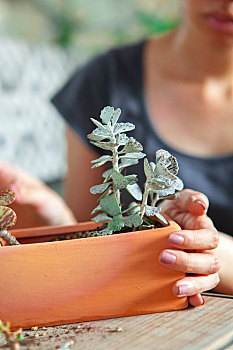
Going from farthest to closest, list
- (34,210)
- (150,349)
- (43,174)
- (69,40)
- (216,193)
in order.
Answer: (69,40) → (43,174) → (216,193) → (34,210) → (150,349)

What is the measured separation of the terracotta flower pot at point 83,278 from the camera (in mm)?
429

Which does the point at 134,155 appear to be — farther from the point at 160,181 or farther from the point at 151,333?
the point at 151,333

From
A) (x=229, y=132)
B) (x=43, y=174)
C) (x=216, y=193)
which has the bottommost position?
(x=43, y=174)

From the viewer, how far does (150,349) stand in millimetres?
366

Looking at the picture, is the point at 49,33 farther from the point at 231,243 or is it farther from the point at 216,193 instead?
the point at 231,243

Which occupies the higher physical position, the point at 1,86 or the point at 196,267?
the point at 1,86

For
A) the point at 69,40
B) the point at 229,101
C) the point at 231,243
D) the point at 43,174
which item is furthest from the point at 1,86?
the point at 231,243

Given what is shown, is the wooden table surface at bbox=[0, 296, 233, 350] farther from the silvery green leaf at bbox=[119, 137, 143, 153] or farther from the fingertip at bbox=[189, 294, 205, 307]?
the silvery green leaf at bbox=[119, 137, 143, 153]

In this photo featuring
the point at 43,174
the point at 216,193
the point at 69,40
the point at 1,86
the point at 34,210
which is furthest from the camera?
the point at 69,40

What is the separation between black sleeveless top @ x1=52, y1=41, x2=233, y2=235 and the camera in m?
0.95

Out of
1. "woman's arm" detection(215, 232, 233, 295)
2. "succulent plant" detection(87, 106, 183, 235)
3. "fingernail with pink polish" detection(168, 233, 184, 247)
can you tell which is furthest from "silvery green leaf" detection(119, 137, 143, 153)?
"woman's arm" detection(215, 232, 233, 295)

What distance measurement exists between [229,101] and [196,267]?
0.67 metres

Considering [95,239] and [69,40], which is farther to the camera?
[69,40]

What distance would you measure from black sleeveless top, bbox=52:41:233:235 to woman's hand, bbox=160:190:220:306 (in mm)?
404
